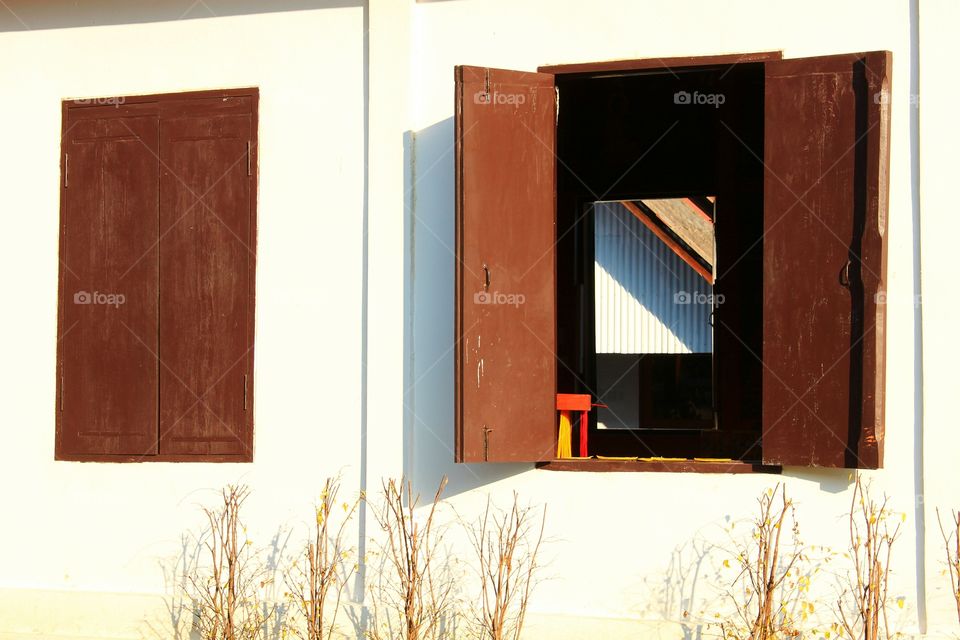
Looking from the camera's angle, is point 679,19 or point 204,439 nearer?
point 679,19

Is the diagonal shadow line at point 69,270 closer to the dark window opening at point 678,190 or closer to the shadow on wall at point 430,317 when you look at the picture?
the shadow on wall at point 430,317

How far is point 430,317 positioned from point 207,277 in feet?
4.17

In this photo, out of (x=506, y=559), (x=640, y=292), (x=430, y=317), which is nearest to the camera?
(x=506, y=559)

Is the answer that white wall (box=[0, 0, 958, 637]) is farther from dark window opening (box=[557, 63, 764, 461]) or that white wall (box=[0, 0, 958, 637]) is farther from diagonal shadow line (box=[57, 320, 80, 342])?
dark window opening (box=[557, 63, 764, 461])

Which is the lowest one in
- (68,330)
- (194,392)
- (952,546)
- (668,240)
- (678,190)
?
(952,546)

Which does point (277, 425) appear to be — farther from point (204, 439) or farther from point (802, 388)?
point (802, 388)

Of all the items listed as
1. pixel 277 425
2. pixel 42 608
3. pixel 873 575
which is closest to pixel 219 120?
pixel 277 425

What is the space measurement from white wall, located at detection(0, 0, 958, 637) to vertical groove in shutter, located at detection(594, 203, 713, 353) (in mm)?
8132

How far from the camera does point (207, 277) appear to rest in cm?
636

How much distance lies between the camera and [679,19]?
587cm

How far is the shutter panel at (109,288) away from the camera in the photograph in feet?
21.1

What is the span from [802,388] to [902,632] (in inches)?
47.3

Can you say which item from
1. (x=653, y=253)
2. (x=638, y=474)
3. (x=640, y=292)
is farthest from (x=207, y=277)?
(x=653, y=253)

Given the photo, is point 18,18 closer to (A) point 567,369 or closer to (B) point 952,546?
(A) point 567,369
